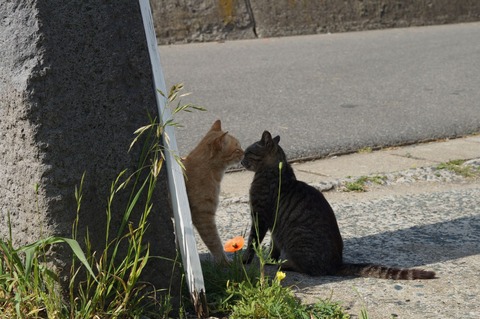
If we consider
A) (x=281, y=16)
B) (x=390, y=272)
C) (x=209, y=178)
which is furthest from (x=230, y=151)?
(x=281, y=16)

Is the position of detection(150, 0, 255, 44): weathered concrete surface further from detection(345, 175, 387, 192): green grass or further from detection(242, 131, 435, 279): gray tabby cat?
detection(242, 131, 435, 279): gray tabby cat

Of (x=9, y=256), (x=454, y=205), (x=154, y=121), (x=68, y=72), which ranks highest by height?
(x=68, y=72)

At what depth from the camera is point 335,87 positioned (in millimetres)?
8891

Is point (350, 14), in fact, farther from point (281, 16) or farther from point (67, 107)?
point (67, 107)

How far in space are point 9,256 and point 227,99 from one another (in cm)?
538

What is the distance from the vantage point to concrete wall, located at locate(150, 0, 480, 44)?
36.8ft

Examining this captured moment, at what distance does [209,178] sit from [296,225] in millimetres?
514

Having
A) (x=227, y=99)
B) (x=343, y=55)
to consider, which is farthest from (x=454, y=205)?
(x=343, y=55)

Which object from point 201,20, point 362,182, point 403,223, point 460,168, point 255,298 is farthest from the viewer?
point 201,20

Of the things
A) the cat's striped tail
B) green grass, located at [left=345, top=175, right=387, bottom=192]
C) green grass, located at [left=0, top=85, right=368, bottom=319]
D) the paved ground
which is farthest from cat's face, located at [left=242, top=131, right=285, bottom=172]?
green grass, located at [left=0, top=85, right=368, bottom=319]

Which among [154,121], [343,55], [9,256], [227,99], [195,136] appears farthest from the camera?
[343,55]

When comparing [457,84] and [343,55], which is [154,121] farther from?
[343,55]

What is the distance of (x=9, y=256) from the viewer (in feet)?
→ 10.0

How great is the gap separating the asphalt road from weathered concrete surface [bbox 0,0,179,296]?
129 inches
